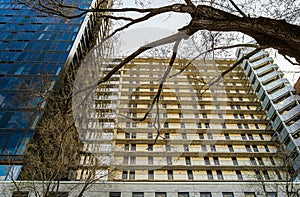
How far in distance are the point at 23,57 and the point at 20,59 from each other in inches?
17.2

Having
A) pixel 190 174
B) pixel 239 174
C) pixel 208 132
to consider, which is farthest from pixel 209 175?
pixel 208 132

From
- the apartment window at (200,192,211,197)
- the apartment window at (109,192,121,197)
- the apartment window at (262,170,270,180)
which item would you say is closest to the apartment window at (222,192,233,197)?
the apartment window at (200,192,211,197)

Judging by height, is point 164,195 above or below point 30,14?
below

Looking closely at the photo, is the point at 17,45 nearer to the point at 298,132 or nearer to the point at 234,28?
the point at 234,28

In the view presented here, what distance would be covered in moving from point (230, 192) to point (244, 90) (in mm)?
24879

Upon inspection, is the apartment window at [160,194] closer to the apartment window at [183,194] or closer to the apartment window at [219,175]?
the apartment window at [183,194]

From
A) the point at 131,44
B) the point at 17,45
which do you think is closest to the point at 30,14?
the point at 17,45

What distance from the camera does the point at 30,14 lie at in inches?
1222

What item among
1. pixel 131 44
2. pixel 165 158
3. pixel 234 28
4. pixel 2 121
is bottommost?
pixel 234 28

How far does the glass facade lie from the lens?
59.5 feet

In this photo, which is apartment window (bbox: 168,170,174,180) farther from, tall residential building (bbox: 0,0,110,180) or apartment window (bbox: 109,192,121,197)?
tall residential building (bbox: 0,0,110,180)

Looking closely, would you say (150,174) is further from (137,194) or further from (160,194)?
(137,194)

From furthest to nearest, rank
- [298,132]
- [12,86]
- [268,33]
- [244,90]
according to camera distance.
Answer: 1. [244,90]
2. [298,132]
3. [12,86]
4. [268,33]

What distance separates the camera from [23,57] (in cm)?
2545
